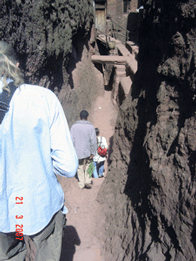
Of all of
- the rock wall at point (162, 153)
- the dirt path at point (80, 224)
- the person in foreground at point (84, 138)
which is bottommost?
the dirt path at point (80, 224)

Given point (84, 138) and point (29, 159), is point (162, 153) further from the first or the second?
point (84, 138)

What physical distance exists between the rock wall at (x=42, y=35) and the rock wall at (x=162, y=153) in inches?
60.9

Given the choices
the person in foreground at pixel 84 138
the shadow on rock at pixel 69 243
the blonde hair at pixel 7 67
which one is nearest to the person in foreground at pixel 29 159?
the blonde hair at pixel 7 67

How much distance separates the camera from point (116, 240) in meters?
2.11

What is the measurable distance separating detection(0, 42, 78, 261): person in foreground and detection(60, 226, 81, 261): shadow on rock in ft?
3.64

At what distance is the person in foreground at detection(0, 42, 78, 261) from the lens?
3.55 ft

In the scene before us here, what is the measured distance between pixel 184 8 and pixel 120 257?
2.25m

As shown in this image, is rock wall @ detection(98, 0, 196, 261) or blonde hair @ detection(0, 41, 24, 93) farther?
rock wall @ detection(98, 0, 196, 261)

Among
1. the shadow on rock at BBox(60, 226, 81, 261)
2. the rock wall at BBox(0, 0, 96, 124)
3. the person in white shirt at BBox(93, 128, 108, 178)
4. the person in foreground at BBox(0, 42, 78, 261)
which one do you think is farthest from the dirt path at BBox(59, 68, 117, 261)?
the rock wall at BBox(0, 0, 96, 124)

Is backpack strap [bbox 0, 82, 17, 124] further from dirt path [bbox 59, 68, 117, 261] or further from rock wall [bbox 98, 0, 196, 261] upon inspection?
dirt path [bbox 59, 68, 117, 261]

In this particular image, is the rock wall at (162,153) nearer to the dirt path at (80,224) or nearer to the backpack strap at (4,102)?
the dirt path at (80,224)

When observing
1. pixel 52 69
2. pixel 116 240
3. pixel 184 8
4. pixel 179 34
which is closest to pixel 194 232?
pixel 116 240

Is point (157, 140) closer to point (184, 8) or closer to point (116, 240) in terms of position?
point (184, 8)

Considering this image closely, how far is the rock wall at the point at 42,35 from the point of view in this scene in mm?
2331
